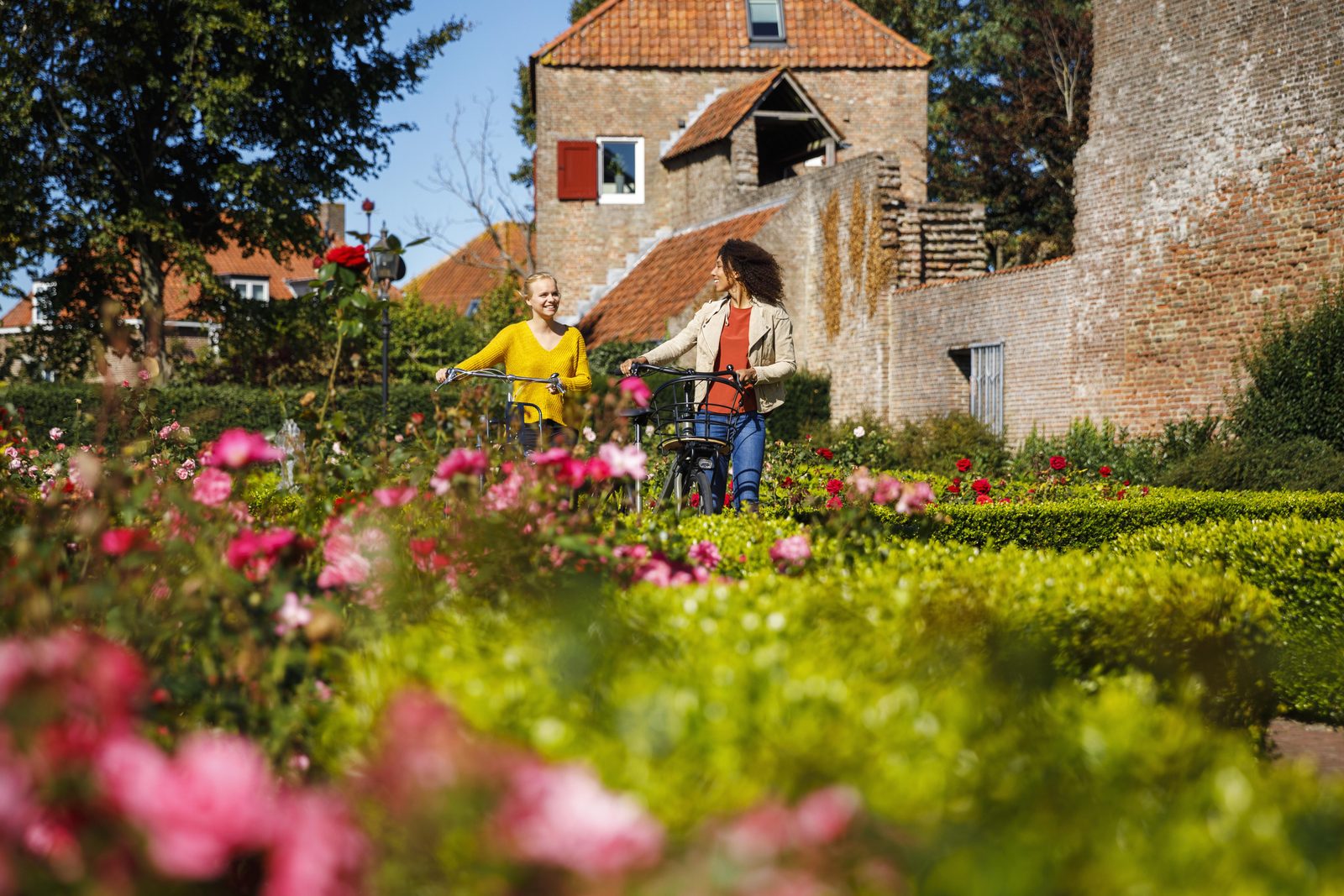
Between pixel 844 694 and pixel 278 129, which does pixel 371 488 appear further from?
pixel 278 129

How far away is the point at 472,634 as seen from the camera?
118 inches

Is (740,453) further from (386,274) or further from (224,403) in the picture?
(224,403)

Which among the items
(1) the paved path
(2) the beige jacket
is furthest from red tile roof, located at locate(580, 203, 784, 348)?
(1) the paved path

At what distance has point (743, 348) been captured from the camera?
22.8ft

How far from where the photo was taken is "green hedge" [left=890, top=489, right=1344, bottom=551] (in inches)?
318

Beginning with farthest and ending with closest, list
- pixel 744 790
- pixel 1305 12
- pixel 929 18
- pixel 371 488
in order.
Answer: pixel 929 18
pixel 1305 12
pixel 371 488
pixel 744 790

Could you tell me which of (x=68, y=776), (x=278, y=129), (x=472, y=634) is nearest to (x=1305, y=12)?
(x=472, y=634)

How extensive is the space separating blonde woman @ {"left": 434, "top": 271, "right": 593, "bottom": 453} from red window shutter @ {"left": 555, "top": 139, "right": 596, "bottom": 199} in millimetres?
20117

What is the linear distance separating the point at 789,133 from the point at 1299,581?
75.6 ft

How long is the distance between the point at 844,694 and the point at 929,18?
3895 cm

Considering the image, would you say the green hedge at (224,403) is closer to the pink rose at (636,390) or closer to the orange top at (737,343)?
the orange top at (737,343)

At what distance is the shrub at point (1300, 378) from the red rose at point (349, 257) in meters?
10.2

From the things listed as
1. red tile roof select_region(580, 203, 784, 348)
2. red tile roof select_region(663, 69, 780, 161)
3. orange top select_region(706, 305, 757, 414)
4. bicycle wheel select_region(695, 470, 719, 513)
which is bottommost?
bicycle wheel select_region(695, 470, 719, 513)

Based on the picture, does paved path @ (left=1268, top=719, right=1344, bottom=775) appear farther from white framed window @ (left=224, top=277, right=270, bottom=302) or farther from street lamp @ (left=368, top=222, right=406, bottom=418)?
white framed window @ (left=224, top=277, right=270, bottom=302)
